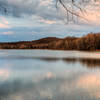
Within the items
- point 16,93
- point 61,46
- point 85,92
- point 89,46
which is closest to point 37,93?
point 16,93

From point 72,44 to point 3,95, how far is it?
189 ft

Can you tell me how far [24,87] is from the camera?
471cm

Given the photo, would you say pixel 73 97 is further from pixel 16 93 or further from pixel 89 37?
pixel 89 37

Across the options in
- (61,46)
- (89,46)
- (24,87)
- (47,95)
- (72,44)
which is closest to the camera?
(47,95)

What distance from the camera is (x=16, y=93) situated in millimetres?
4094

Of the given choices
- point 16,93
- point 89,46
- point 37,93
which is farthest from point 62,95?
point 89,46

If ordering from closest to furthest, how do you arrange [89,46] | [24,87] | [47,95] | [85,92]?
[47,95] → [85,92] → [24,87] → [89,46]

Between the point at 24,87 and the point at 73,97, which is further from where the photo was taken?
the point at 24,87

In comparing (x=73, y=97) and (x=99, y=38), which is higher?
(x=99, y=38)

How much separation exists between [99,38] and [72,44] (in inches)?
540

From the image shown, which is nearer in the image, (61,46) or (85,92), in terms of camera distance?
(85,92)

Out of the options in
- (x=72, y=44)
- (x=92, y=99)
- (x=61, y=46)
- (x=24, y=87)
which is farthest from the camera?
(x=61, y=46)

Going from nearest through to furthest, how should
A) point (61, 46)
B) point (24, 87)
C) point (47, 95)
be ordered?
point (47, 95) < point (24, 87) < point (61, 46)

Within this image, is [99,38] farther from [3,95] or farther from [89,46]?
[3,95]
